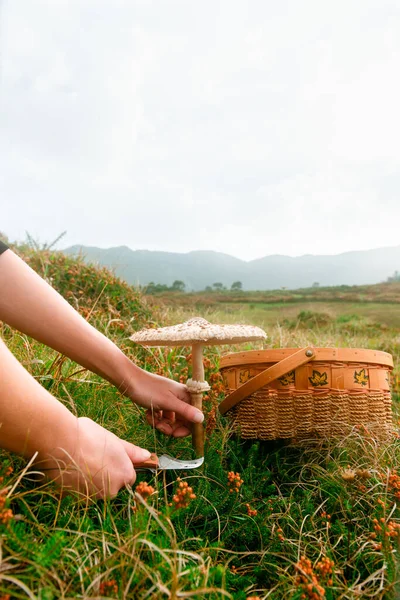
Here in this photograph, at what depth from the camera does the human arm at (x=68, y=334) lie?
6.92 feet

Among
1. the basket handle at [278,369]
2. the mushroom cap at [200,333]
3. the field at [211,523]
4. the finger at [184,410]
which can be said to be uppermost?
the mushroom cap at [200,333]

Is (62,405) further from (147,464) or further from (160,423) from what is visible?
(160,423)

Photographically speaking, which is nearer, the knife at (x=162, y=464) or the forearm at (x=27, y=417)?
the forearm at (x=27, y=417)

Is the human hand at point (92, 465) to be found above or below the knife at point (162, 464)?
above

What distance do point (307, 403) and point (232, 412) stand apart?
471mm

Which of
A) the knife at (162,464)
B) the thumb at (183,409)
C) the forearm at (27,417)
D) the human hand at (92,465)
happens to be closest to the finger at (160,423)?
the thumb at (183,409)

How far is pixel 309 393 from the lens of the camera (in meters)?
2.48

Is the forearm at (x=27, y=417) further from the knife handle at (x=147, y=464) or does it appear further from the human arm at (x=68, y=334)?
the human arm at (x=68, y=334)

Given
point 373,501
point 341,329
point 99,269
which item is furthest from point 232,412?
point 341,329

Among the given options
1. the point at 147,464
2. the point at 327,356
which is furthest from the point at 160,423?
the point at 327,356

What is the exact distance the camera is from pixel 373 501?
218 centimetres

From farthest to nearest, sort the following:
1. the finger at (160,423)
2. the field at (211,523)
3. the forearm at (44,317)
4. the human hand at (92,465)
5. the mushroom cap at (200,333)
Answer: the finger at (160,423)
the forearm at (44,317)
the mushroom cap at (200,333)
the human hand at (92,465)
the field at (211,523)

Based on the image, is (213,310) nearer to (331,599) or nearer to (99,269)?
(99,269)

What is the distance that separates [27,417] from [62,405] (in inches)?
5.9
